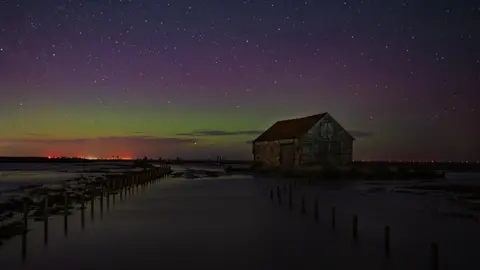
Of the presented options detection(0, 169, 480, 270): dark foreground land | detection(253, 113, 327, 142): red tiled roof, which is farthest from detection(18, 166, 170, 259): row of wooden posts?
detection(253, 113, 327, 142): red tiled roof

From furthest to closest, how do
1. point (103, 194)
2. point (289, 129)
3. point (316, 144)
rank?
point (289, 129) < point (316, 144) < point (103, 194)

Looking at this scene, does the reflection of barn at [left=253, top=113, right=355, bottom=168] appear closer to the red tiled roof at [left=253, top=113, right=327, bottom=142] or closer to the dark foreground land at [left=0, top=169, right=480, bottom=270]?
the red tiled roof at [left=253, top=113, right=327, bottom=142]

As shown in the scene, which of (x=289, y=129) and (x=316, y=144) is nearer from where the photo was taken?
(x=316, y=144)

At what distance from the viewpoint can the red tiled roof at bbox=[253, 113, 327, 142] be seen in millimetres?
66188

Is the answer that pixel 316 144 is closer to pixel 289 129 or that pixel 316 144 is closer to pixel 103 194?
pixel 289 129

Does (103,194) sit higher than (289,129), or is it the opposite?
→ (289,129)

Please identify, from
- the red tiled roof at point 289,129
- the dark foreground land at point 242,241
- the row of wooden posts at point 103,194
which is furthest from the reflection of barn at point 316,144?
the dark foreground land at point 242,241

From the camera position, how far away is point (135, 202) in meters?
35.3

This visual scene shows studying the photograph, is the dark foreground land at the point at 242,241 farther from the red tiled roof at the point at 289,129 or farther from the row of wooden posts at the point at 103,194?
the red tiled roof at the point at 289,129

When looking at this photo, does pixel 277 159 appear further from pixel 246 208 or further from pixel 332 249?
pixel 332 249

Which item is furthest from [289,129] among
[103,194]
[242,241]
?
[242,241]

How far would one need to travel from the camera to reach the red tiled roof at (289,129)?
66.2 meters

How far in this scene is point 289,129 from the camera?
7250cm

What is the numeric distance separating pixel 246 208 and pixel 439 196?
18882 mm
